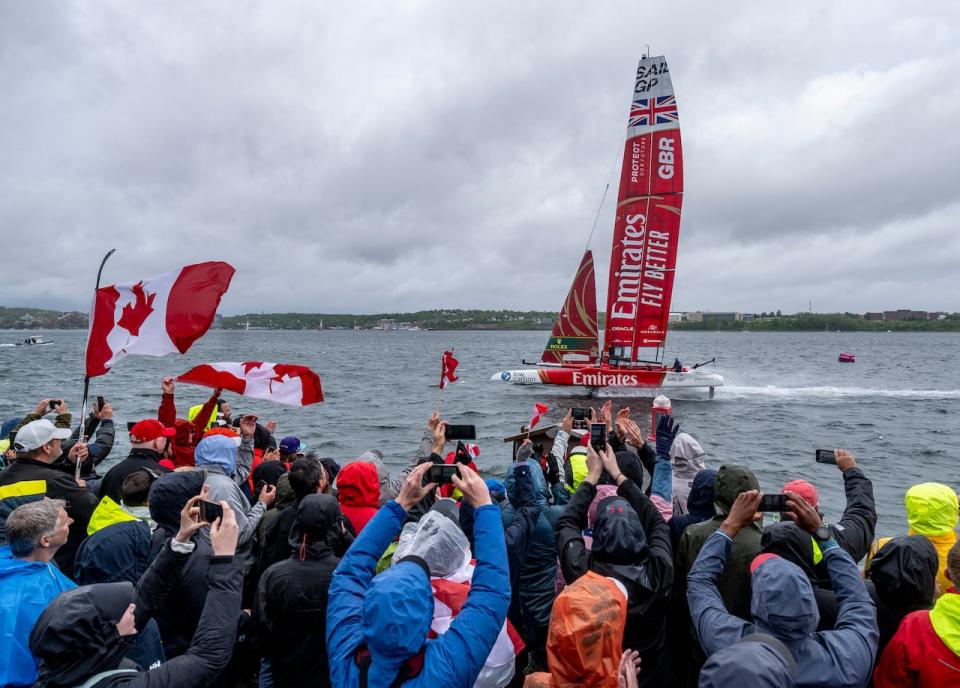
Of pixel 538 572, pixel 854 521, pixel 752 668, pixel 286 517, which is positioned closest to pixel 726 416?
pixel 854 521

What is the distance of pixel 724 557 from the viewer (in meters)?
2.81

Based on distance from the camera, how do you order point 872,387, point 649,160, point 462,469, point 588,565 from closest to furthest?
1. point 462,469
2. point 588,565
3. point 649,160
4. point 872,387

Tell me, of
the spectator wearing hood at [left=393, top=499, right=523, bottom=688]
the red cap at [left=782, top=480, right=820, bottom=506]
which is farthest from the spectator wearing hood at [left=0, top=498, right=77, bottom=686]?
the red cap at [left=782, top=480, right=820, bottom=506]

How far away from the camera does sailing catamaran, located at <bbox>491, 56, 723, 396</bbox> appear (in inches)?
949

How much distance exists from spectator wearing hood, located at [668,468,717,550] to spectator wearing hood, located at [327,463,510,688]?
6.74 feet

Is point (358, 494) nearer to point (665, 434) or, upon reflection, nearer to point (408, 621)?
point (408, 621)

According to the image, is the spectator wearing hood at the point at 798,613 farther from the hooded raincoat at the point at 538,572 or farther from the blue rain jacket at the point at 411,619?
the hooded raincoat at the point at 538,572

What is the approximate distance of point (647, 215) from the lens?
80.3 feet

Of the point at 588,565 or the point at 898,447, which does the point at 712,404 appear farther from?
the point at 588,565

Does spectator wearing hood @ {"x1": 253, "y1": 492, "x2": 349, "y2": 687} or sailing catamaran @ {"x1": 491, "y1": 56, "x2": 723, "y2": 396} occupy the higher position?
sailing catamaran @ {"x1": 491, "y1": 56, "x2": 723, "y2": 396}

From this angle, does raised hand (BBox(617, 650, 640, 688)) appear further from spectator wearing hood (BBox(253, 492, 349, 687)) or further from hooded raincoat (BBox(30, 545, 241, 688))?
hooded raincoat (BBox(30, 545, 241, 688))

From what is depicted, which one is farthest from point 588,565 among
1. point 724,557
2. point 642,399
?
point 642,399

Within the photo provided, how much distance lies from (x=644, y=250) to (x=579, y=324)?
15.5ft

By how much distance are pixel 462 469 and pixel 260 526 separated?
7.05 feet
